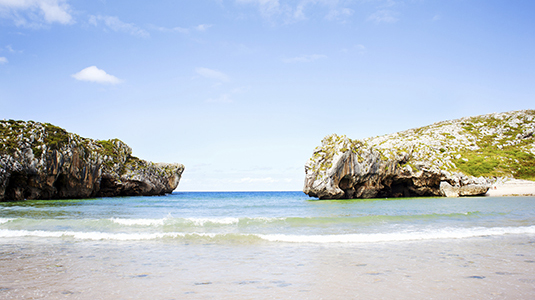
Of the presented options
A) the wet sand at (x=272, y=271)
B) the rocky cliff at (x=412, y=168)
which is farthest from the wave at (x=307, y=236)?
the rocky cliff at (x=412, y=168)

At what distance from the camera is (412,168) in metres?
48.8

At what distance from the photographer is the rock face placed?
3600 centimetres

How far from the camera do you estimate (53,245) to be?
34.3 feet

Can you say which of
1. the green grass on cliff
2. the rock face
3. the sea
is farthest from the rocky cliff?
the rock face

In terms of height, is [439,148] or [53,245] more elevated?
[439,148]

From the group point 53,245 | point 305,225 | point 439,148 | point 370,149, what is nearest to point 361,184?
point 370,149

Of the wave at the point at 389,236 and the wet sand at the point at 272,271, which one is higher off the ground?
the wet sand at the point at 272,271

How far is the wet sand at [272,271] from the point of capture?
531cm

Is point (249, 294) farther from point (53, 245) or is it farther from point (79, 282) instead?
point (53, 245)

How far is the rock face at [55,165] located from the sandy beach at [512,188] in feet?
213

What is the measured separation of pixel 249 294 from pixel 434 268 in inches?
177

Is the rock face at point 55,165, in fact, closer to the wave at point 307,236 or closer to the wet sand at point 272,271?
the wave at point 307,236

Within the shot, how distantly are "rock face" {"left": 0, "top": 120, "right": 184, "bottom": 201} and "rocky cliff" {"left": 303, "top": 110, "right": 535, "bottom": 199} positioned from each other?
34553 mm

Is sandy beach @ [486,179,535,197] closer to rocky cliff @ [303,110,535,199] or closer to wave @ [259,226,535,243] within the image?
rocky cliff @ [303,110,535,199]
